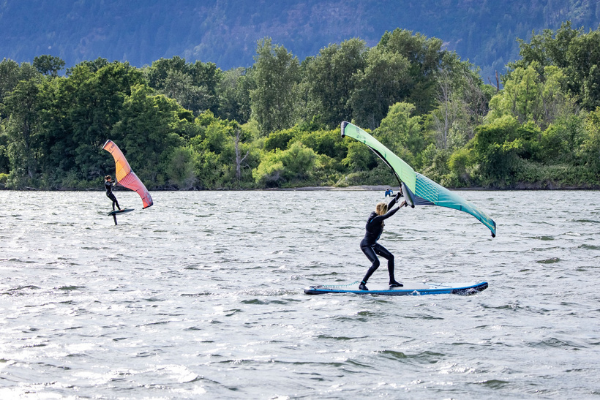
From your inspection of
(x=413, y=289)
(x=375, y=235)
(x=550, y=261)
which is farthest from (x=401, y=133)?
(x=375, y=235)

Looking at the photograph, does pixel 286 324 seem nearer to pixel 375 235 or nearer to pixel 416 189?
pixel 375 235

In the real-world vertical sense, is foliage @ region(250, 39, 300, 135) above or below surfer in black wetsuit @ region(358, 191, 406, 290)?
above

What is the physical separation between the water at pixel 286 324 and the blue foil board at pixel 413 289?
0.61 ft

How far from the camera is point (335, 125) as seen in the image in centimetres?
11869

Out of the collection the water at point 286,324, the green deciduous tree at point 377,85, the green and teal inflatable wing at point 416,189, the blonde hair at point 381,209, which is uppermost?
the green deciduous tree at point 377,85

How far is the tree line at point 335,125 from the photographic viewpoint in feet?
288

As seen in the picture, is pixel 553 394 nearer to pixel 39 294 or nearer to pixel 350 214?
pixel 39 294

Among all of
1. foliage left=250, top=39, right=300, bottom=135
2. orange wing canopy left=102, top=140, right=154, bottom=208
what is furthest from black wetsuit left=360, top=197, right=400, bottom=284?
foliage left=250, top=39, right=300, bottom=135

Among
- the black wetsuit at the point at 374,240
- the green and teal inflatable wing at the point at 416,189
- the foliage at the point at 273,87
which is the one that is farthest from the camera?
the foliage at the point at 273,87

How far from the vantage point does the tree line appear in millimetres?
87750

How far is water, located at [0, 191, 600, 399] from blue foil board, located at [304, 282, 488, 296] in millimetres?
186

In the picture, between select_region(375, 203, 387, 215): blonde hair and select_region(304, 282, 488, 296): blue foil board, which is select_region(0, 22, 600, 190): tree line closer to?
select_region(304, 282, 488, 296): blue foil board

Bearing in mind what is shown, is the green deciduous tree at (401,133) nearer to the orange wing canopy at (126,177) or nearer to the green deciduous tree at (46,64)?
the orange wing canopy at (126,177)

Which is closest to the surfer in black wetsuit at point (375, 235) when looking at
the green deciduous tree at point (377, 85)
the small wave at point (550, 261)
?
the small wave at point (550, 261)
